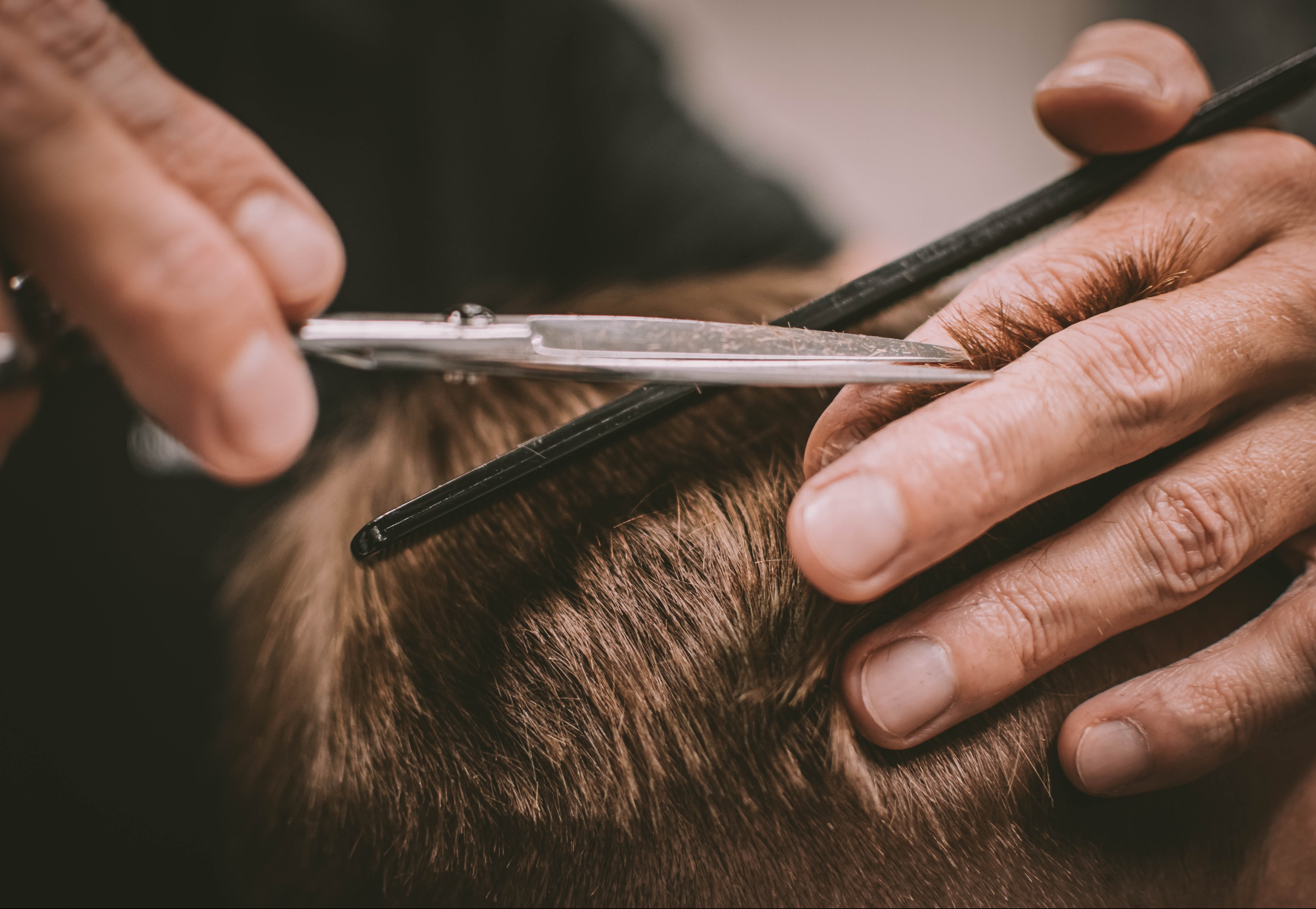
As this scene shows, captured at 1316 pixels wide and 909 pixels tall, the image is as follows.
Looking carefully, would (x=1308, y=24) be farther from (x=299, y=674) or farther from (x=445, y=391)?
(x=299, y=674)

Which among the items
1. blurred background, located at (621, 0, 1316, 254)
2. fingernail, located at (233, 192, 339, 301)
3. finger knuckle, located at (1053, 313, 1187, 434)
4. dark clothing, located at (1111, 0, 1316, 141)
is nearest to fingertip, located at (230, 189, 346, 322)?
fingernail, located at (233, 192, 339, 301)

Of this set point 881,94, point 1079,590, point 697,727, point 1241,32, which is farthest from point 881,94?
point 697,727

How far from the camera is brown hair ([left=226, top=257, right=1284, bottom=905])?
44 centimetres

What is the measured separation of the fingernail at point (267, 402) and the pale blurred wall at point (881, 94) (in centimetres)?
A: 135

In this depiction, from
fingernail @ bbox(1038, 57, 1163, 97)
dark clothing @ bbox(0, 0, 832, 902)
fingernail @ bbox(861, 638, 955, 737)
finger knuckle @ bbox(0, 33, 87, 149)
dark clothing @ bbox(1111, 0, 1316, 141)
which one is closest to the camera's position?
finger knuckle @ bbox(0, 33, 87, 149)

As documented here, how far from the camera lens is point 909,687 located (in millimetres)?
410

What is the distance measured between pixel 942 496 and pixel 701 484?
0.15 metres

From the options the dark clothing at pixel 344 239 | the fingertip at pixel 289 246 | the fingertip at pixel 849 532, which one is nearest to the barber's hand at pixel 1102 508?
the fingertip at pixel 849 532

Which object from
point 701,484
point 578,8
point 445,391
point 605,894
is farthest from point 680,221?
point 605,894

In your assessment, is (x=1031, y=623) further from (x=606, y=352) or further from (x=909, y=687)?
(x=606, y=352)

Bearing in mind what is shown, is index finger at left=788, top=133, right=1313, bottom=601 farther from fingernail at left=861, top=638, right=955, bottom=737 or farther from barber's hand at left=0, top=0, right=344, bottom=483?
barber's hand at left=0, top=0, right=344, bottom=483

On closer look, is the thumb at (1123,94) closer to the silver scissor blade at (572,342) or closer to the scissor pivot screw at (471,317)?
the silver scissor blade at (572,342)

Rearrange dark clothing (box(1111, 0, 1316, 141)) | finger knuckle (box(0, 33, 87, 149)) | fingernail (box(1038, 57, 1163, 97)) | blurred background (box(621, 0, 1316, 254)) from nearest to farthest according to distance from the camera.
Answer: finger knuckle (box(0, 33, 87, 149)) → fingernail (box(1038, 57, 1163, 97)) → dark clothing (box(1111, 0, 1316, 141)) → blurred background (box(621, 0, 1316, 254))

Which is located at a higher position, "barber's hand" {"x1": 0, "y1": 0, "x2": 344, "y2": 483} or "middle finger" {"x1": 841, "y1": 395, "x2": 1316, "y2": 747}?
"barber's hand" {"x1": 0, "y1": 0, "x2": 344, "y2": 483}
